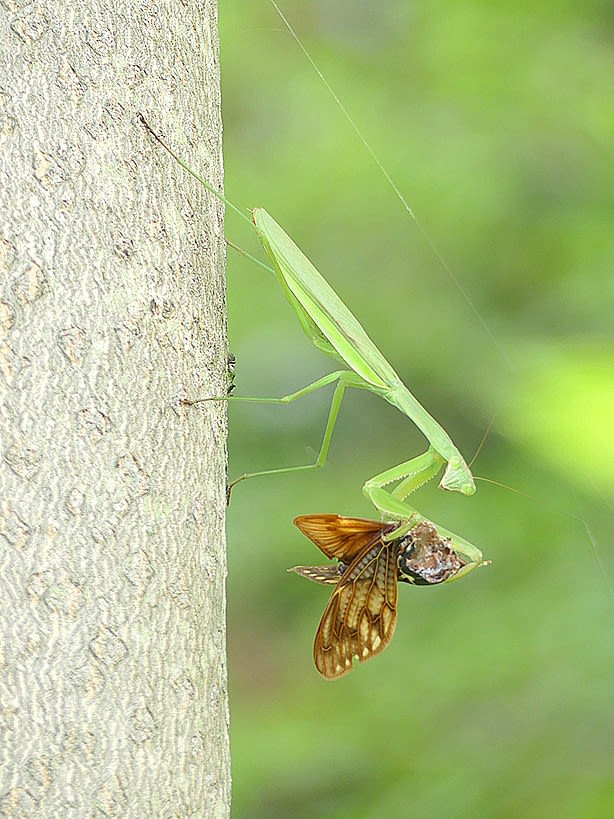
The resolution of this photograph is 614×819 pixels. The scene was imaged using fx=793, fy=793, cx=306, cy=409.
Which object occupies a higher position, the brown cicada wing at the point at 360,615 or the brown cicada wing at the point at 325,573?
the brown cicada wing at the point at 325,573

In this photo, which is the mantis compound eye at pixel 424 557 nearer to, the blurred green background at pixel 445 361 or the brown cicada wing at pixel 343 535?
the brown cicada wing at pixel 343 535

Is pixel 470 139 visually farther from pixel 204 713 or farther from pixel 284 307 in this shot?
pixel 204 713

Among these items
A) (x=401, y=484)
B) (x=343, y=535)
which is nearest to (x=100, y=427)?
(x=343, y=535)

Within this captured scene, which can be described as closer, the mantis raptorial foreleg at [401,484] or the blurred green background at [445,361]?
the mantis raptorial foreleg at [401,484]

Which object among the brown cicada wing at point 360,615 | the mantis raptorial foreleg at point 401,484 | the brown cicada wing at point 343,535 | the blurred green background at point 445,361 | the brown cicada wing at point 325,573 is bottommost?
the brown cicada wing at point 360,615

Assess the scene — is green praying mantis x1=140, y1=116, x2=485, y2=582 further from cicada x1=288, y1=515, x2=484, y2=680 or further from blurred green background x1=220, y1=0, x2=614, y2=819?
blurred green background x1=220, y1=0, x2=614, y2=819

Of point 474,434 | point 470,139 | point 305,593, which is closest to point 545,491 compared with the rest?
point 474,434

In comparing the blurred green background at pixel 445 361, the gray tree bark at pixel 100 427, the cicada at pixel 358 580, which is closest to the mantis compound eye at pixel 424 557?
the cicada at pixel 358 580

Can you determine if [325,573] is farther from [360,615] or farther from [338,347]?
[338,347]
